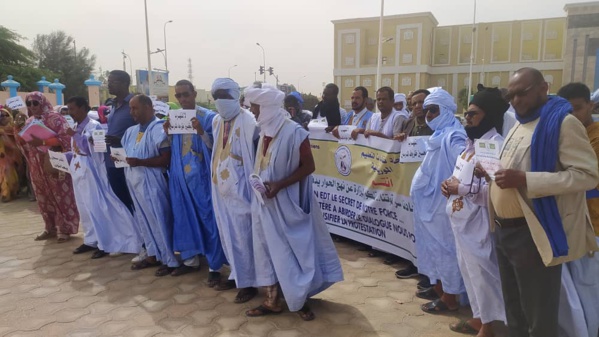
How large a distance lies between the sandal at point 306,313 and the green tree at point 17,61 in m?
35.6

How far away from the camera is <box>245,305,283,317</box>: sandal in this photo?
3367 millimetres

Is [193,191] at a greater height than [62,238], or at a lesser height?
greater

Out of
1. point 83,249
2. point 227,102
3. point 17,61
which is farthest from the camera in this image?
point 17,61

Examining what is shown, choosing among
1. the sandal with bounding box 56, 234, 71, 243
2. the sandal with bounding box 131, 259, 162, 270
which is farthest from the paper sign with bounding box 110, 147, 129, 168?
the sandal with bounding box 56, 234, 71, 243

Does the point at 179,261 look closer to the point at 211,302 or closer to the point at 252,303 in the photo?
the point at 211,302

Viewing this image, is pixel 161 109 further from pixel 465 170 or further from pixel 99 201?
pixel 465 170

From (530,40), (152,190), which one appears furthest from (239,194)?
(530,40)

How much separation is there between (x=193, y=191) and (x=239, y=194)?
0.86 meters

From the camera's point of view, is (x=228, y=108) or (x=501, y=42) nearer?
(x=228, y=108)

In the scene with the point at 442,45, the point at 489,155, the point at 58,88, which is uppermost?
the point at 442,45

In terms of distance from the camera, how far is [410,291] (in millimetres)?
3830

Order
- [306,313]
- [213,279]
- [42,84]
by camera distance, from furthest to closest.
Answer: [42,84], [213,279], [306,313]

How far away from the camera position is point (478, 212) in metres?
2.74

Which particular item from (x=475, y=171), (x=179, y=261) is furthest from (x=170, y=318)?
(x=475, y=171)
